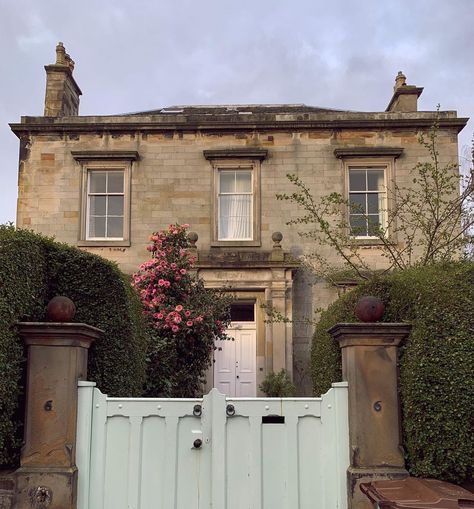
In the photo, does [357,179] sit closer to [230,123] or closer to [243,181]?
[243,181]

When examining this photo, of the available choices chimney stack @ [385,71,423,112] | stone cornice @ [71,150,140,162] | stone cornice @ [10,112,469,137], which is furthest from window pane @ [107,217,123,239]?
chimney stack @ [385,71,423,112]

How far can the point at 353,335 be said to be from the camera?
5.60 m

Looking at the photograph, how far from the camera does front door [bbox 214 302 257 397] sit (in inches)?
604

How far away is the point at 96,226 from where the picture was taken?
16.5 m

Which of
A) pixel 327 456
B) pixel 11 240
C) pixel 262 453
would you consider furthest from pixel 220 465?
pixel 11 240

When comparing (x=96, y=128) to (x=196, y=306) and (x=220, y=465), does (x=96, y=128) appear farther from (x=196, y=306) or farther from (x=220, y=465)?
(x=220, y=465)

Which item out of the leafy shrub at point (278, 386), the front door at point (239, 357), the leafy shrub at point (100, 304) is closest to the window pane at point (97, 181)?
the front door at point (239, 357)

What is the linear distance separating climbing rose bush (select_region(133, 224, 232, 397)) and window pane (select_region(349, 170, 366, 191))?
6.12 meters

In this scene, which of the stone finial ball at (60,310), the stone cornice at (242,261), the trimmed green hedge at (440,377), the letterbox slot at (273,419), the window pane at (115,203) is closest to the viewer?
the trimmed green hedge at (440,377)

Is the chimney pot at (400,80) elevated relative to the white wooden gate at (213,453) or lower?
elevated

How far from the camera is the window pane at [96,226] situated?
1647cm

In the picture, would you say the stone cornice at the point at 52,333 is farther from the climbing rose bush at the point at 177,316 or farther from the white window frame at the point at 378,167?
the white window frame at the point at 378,167

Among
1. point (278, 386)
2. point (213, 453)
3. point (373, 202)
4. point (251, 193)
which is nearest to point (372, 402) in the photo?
point (213, 453)

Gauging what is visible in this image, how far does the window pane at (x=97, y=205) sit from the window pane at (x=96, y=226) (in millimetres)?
130
